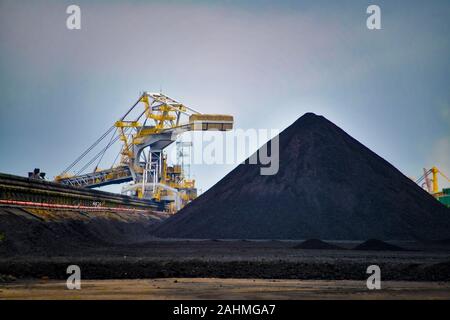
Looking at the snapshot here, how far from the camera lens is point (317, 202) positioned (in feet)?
138

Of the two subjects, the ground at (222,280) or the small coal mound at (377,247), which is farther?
the small coal mound at (377,247)

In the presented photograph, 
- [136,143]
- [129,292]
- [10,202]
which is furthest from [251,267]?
[136,143]

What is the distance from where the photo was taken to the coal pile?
130 feet

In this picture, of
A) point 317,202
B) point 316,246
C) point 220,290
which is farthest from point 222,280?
point 317,202

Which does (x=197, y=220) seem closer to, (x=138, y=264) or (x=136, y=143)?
(x=138, y=264)

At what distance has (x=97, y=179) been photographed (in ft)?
265

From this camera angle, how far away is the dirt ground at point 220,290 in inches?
505

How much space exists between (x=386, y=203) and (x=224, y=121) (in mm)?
25102

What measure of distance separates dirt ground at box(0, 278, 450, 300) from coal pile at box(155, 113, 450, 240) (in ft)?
74.5

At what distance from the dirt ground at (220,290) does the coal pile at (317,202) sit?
22700mm
